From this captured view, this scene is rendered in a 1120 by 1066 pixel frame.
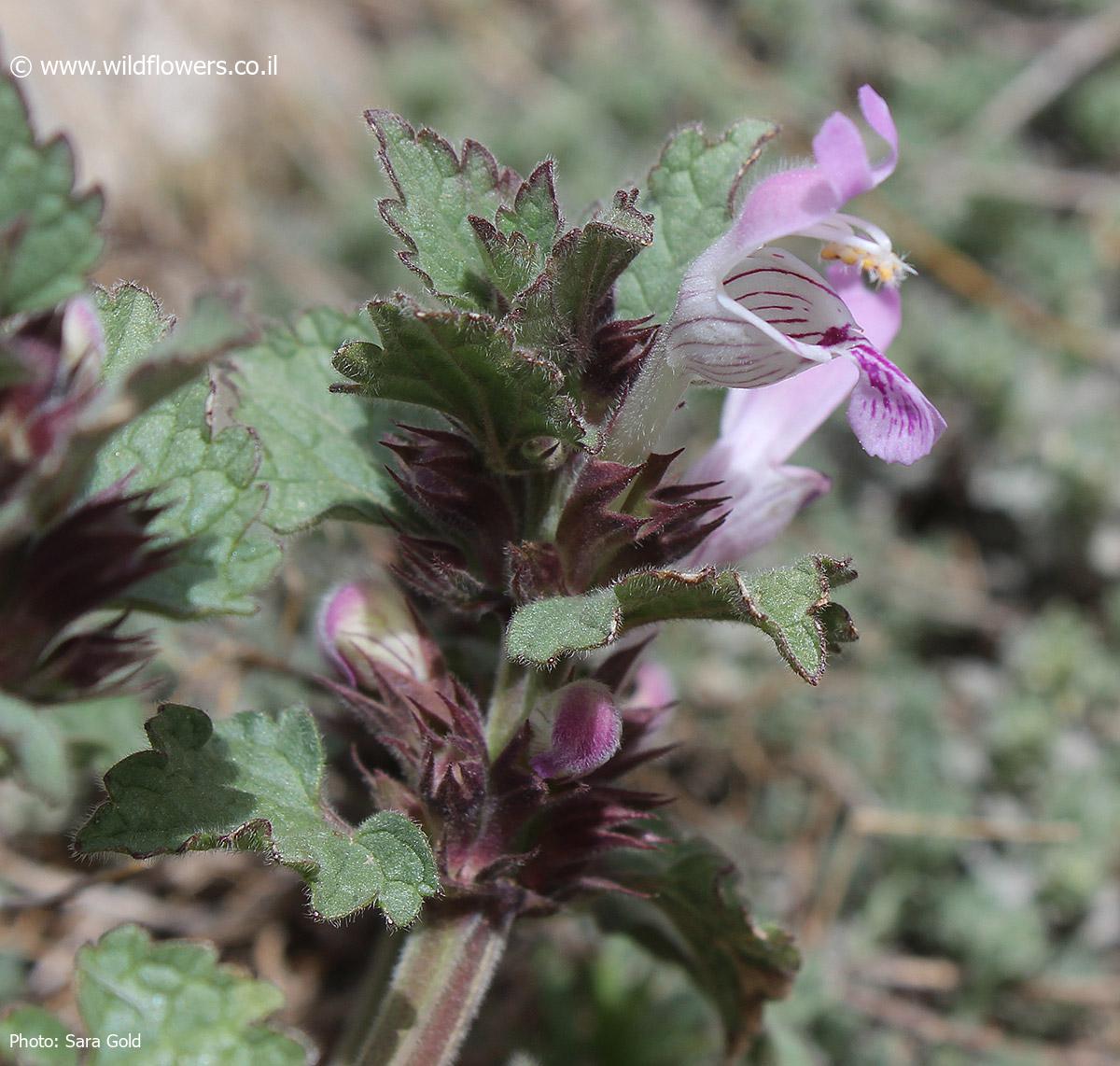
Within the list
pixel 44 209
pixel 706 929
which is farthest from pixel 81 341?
pixel 706 929

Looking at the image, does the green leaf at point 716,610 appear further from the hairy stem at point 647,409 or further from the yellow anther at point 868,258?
the yellow anther at point 868,258

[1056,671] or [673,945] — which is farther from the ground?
[1056,671]

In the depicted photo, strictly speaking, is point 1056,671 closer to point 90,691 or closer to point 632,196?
point 632,196

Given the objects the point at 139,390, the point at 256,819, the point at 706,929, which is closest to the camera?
the point at 139,390

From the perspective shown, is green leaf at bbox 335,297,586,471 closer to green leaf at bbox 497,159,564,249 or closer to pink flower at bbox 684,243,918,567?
green leaf at bbox 497,159,564,249

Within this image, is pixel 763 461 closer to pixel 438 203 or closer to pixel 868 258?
pixel 868 258

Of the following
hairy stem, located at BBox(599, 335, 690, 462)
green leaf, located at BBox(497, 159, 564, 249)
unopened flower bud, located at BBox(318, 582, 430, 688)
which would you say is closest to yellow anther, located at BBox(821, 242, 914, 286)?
hairy stem, located at BBox(599, 335, 690, 462)

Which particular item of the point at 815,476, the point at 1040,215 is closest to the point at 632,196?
the point at 815,476
